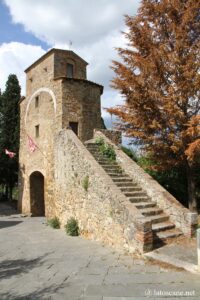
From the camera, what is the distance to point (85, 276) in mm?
6188

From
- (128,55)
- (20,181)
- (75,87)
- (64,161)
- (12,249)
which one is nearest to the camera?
(12,249)

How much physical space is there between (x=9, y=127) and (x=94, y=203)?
19.6m

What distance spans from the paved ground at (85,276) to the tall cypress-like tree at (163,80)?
4303 mm

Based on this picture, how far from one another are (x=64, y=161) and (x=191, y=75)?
259 inches

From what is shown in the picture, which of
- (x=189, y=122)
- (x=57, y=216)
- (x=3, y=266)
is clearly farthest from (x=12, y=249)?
(x=189, y=122)

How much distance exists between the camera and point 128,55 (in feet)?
35.9

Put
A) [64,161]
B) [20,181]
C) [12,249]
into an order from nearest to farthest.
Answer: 1. [12,249]
2. [64,161]
3. [20,181]

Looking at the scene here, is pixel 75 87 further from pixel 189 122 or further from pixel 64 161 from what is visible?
pixel 189 122

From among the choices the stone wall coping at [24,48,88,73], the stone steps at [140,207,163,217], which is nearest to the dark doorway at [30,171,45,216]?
the stone wall coping at [24,48,88,73]

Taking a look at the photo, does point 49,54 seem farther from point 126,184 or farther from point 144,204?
point 144,204

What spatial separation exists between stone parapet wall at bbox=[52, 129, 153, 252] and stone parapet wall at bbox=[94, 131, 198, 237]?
174cm

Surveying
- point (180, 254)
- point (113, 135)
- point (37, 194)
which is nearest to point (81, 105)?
point (113, 135)

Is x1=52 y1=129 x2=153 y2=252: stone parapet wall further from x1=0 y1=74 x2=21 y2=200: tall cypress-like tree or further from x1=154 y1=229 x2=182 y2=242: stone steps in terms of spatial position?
x1=0 y1=74 x2=21 y2=200: tall cypress-like tree

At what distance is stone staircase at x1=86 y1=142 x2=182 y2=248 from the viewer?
839 centimetres
